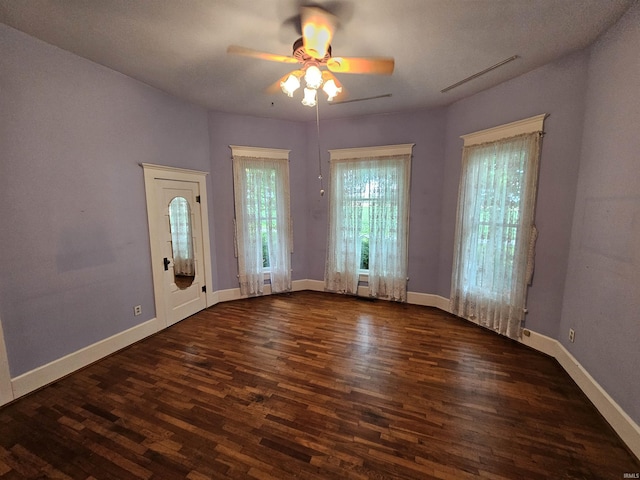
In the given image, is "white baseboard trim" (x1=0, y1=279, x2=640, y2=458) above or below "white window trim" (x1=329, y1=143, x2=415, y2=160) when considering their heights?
below

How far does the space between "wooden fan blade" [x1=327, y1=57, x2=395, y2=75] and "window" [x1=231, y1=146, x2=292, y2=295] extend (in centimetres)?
243

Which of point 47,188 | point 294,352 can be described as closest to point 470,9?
point 294,352

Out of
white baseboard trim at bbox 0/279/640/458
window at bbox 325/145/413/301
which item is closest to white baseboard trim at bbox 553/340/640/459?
white baseboard trim at bbox 0/279/640/458

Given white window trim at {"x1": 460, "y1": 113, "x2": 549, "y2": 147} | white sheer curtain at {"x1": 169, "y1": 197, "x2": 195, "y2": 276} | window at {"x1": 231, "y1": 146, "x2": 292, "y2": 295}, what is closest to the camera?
white window trim at {"x1": 460, "y1": 113, "x2": 549, "y2": 147}

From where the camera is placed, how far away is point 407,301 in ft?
13.6

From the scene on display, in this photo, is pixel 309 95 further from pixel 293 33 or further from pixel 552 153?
pixel 552 153

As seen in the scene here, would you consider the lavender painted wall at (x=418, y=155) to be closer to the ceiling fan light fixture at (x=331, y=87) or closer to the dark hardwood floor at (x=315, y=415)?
the dark hardwood floor at (x=315, y=415)

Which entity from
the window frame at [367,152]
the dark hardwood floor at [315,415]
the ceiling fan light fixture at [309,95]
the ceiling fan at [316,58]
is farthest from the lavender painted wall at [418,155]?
the ceiling fan light fixture at [309,95]

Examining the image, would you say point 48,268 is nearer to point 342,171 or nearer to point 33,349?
point 33,349

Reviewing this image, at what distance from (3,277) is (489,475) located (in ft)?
12.2

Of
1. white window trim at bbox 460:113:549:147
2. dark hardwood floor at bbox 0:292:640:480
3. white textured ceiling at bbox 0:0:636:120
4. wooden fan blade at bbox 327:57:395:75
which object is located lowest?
dark hardwood floor at bbox 0:292:640:480

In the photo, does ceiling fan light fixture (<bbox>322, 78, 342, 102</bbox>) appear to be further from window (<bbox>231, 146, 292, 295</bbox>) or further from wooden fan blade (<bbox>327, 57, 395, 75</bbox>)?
window (<bbox>231, 146, 292, 295</bbox>)

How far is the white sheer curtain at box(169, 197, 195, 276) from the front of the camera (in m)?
3.44

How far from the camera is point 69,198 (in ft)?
7.79
